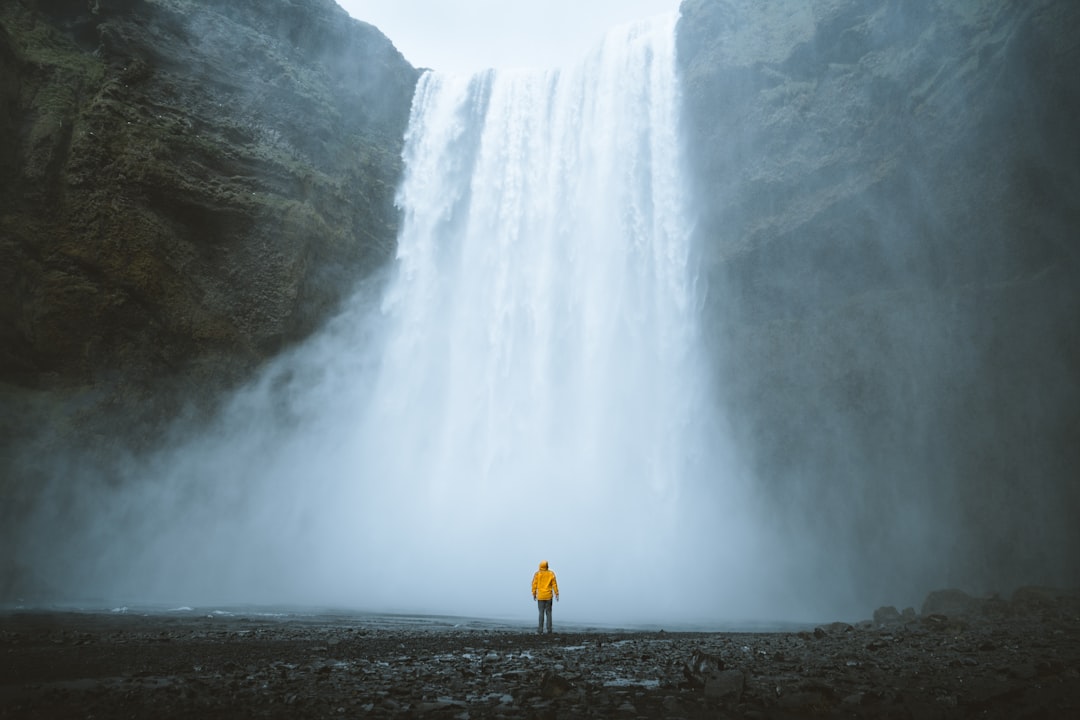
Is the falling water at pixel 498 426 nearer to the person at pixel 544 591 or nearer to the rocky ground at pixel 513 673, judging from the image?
the person at pixel 544 591

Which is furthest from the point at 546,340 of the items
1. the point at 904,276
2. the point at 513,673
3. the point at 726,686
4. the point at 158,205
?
the point at 726,686

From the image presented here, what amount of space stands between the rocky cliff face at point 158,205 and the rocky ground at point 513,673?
13.9 meters

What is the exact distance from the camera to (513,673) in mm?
7461

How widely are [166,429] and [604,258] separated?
18678 millimetres

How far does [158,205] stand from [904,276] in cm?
2744

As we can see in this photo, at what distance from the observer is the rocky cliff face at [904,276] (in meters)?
21.7

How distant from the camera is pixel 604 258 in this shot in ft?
99.8

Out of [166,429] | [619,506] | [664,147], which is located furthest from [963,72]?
[166,429]

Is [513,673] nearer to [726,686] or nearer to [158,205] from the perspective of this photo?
[726,686]

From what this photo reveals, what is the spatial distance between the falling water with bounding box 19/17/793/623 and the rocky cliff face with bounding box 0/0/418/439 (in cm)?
244

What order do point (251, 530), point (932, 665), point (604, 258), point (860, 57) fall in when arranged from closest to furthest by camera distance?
point (932, 665), point (251, 530), point (860, 57), point (604, 258)

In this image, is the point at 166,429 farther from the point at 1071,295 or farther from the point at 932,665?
the point at 1071,295

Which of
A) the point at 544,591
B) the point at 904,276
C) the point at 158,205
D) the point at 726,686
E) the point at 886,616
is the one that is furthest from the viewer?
the point at 904,276

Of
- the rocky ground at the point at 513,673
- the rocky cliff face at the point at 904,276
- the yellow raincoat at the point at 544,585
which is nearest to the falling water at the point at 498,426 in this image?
the rocky cliff face at the point at 904,276
